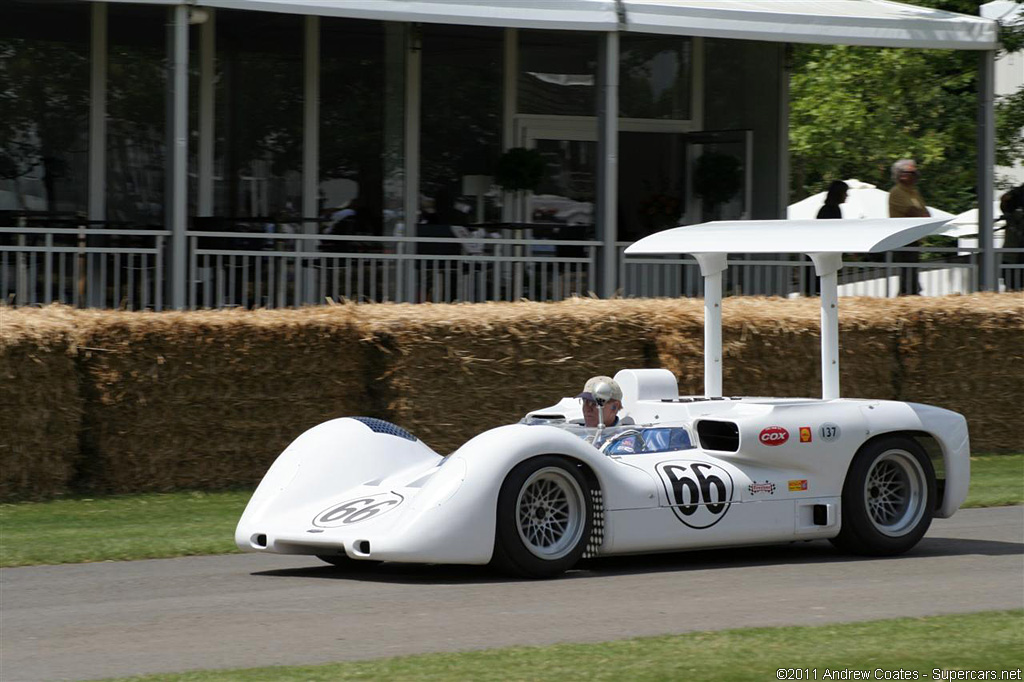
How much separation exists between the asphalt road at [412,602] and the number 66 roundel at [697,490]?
305mm

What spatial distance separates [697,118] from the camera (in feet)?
69.4

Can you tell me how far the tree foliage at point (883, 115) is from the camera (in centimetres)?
3319

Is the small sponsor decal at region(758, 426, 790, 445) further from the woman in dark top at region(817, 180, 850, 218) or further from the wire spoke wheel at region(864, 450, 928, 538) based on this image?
the woman in dark top at region(817, 180, 850, 218)

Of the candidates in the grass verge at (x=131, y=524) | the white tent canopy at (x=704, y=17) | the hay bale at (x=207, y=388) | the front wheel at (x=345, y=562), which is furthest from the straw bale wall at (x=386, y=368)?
the front wheel at (x=345, y=562)

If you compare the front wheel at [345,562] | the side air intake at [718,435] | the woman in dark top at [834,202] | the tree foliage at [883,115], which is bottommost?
the front wheel at [345,562]

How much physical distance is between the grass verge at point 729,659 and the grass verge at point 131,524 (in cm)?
382

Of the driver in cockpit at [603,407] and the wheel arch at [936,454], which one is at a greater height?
the driver in cockpit at [603,407]

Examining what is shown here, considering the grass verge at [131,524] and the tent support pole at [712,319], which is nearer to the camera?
the grass verge at [131,524]

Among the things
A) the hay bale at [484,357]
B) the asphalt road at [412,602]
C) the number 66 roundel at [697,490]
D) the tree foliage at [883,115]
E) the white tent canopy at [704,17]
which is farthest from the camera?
the tree foliage at [883,115]

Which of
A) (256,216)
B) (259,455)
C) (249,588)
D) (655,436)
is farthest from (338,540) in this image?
(256,216)

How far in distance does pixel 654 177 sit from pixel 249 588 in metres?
13.6

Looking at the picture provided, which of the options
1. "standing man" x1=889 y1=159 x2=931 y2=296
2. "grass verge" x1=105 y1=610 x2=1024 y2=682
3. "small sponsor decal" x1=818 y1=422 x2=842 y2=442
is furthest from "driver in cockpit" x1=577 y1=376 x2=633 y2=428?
"standing man" x1=889 y1=159 x2=931 y2=296

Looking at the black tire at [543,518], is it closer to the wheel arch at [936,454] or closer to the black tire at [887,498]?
the black tire at [887,498]

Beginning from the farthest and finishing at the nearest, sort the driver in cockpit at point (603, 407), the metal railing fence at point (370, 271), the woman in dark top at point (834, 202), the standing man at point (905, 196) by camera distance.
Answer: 1. the woman in dark top at point (834, 202)
2. the standing man at point (905, 196)
3. the metal railing fence at point (370, 271)
4. the driver in cockpit at point (603, 407)
